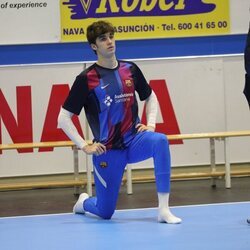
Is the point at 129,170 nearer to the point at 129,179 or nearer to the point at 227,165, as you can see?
the point at 129,179

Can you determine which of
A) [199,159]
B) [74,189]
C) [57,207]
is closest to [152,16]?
[199,159]

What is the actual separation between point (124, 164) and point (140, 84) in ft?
2.20

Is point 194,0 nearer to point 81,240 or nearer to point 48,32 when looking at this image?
point 48,32

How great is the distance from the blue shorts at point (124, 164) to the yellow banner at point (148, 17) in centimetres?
328

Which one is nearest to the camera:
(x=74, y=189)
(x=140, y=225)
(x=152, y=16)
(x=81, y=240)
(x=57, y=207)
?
(x=81, y=240)

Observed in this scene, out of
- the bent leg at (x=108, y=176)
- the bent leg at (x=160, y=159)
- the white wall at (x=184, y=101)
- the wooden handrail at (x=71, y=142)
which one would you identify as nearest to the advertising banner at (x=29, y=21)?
the white wall at (x=184, y=101)

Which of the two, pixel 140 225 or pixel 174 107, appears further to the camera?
pixel 174 107

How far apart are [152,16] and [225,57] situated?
1.05m

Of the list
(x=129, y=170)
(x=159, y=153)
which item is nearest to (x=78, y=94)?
(x=159, y=153)

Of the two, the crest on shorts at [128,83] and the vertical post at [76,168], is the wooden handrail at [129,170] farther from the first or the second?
the crest on shorts at [128,83]

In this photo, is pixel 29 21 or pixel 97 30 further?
pixel 29 21

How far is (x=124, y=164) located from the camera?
5160 mm

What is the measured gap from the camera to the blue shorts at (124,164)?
4945 millimetres

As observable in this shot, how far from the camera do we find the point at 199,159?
8102mm
